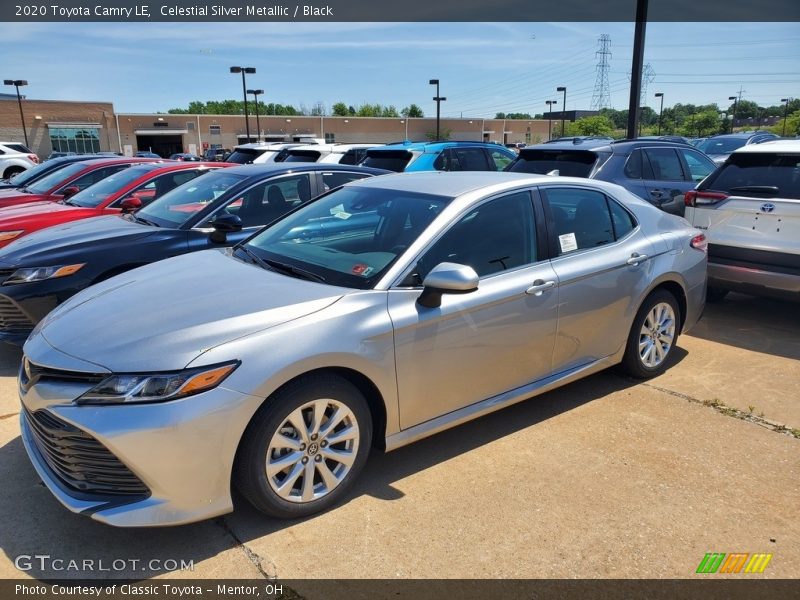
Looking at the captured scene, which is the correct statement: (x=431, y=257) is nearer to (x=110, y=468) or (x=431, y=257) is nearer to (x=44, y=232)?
(x=110, y=468)

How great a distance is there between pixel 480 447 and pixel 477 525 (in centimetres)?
81

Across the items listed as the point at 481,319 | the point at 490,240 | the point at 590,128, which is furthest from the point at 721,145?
the point at 590,128

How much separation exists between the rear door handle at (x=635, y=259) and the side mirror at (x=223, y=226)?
3.11 metres

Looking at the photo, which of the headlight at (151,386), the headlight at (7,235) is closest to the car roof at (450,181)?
the headlight at (151,386)

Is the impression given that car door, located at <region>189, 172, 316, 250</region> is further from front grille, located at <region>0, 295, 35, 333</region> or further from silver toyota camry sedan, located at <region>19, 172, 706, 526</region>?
silver toyota camry sedan, located at <region>19, 172, 706, 526</region>

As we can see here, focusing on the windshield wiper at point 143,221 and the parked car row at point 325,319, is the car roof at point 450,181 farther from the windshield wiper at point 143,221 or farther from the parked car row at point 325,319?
the windshield wiper at point 143,221

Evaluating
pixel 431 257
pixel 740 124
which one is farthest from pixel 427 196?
pixel 740 124

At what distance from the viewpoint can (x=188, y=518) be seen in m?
2.62

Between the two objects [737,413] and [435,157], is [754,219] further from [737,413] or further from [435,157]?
[435,157]

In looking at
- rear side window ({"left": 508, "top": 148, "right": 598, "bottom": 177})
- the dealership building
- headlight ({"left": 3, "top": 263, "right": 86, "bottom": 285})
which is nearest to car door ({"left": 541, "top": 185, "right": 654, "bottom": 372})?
rear side window ({"left": 508, "top": 148, "right": 598, "bottom": 177})

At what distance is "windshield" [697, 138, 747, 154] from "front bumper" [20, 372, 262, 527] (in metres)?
16.8

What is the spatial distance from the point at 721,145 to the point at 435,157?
34.8ft

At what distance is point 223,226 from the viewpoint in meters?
5.13
